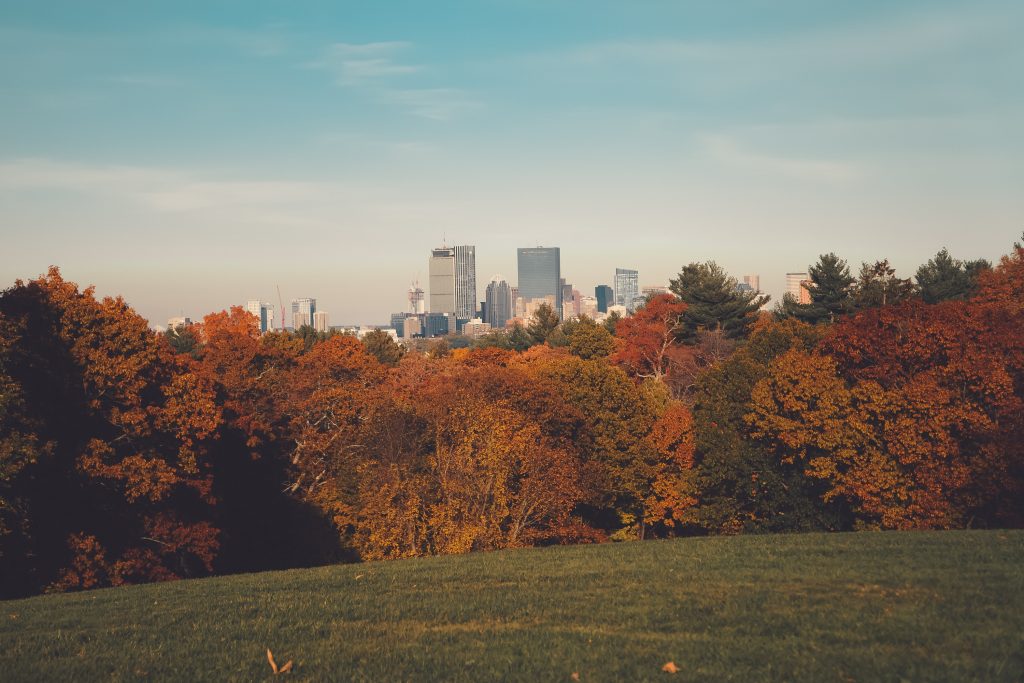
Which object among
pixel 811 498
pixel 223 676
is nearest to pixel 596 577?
pixel 223 676

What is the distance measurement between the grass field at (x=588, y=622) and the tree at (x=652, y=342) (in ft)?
246

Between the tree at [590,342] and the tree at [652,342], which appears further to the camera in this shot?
the tree at [652,342]

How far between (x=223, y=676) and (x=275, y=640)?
1725mm

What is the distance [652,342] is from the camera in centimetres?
9431

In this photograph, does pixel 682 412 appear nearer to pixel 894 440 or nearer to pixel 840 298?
pixel 894 440

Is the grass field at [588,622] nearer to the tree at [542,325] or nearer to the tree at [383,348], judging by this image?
the tree at [383,348]

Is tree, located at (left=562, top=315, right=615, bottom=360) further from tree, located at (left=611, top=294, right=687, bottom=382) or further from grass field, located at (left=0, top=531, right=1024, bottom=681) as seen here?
grass field, located at (left=0, top=531, right=1024, bottom=681)

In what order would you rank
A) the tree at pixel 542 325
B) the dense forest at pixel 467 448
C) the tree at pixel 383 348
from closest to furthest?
1. the dense forest at pixel 467 448
2. the tree at pixel 383 348
3. the tree at pixel 542 325

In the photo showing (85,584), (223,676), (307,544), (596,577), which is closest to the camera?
(223,676)

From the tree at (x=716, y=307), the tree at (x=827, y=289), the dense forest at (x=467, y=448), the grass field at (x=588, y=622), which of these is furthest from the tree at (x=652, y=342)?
the grass field at (x=588, y=622)

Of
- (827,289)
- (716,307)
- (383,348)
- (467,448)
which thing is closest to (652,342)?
(716,307)

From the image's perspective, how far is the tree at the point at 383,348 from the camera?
105688mm

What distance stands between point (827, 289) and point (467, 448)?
5888 cm

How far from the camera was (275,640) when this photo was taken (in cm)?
1220
